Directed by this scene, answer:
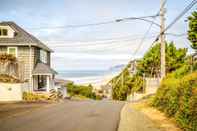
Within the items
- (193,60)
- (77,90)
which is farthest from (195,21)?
(77,90)

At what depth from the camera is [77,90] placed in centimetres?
8456

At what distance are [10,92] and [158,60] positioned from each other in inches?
893

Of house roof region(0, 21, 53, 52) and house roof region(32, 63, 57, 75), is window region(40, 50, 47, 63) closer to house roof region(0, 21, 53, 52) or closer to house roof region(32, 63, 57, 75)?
house roof region(32, 63, 57, 75)

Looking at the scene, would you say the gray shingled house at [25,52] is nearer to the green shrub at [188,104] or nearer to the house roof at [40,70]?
the house roof at [40,70]

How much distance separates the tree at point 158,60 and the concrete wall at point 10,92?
20.4m

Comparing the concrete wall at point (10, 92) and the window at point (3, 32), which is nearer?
the concrete wall at point (10, 92)

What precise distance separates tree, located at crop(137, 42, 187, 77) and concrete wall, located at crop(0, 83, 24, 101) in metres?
20.4

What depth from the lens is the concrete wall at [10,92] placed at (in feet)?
131

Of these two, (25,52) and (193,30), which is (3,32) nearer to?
(25,52)

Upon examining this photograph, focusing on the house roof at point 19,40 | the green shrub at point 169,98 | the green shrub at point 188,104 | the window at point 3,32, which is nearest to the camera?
the green shrub at point 188,104

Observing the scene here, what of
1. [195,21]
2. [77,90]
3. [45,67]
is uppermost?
[195,21]

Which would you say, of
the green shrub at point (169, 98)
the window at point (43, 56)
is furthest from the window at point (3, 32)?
the green shrub at point (169, 98)

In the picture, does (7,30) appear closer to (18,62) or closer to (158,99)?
(18,62)

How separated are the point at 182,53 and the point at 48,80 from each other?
19.2 meters
